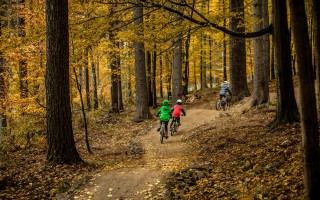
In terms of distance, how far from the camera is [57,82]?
9469 mm

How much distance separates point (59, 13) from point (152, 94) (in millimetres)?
17643

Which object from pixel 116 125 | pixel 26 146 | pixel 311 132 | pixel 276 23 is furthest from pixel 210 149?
pixel 116 125

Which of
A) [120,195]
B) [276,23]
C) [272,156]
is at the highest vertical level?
[276,23]

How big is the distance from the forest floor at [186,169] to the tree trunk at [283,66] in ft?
1.52

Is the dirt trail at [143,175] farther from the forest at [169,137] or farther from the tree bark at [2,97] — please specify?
the tree bark at [2,97]

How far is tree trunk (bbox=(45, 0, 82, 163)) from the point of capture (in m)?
9.41

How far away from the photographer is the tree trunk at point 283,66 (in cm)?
907

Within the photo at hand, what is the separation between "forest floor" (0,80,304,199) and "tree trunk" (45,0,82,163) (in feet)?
2.11

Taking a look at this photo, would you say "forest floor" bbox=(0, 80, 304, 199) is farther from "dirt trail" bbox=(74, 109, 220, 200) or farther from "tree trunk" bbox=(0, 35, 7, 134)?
"tree trunk" bbox=(0, 35, 7, 134)

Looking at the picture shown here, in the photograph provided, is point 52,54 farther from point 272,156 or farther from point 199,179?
point 272,156

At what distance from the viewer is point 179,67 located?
21.3 m

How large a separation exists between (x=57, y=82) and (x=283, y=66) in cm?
677

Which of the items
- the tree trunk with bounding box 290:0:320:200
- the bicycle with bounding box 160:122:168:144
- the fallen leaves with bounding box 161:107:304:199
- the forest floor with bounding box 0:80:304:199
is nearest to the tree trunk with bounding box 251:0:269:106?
the forest floor with bounding box 0:80:304:199

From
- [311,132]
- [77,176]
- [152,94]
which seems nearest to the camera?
[311,132]
